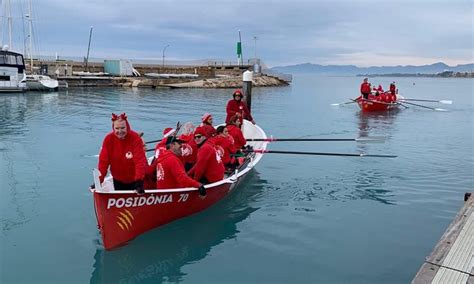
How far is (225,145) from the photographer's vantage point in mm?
10789

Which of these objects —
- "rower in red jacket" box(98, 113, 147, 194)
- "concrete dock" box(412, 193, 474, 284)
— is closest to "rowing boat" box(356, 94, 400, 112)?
"concrete dock" box(412, 193, 474, 284)

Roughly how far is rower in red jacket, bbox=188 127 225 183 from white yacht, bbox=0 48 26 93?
3688 centimetres

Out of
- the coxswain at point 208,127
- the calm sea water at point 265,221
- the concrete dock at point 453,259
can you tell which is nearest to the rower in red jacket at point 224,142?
the coxswain at point 208,127

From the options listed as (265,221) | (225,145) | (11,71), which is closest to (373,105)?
(225,145)

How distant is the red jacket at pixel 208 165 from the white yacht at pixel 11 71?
37.1m

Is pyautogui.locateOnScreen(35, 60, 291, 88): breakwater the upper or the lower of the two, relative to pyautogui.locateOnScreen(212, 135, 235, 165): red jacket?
upper

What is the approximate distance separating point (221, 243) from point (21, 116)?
21.7 metres

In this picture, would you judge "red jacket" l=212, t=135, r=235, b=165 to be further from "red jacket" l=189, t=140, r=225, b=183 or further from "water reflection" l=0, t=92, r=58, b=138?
"water reflection" l=0, t=92, r=58, b=138

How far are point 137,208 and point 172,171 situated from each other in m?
0.92

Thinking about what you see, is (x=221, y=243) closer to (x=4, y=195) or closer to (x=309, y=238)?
(x=309, y=238)

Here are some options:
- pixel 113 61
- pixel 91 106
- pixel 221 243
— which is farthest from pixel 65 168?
pixel 113 61

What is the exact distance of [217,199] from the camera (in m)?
9.88

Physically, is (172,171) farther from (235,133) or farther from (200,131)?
(235,133)

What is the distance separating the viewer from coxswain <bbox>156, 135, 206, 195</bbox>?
7801mm
